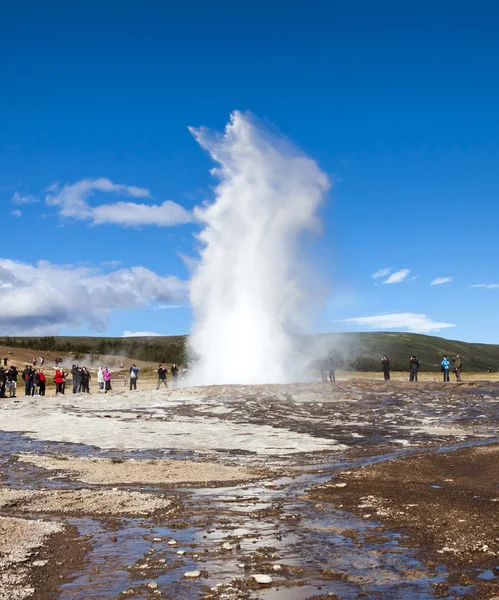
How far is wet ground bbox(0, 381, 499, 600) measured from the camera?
6.34 metres

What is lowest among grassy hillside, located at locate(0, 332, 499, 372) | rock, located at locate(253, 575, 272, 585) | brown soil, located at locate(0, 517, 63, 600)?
rock, located at locate(253, 575, 272, 585)

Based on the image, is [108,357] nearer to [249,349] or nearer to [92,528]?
[249,349]

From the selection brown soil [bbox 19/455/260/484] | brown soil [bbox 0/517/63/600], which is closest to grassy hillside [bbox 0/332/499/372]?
brown soil [bbox 19/455/260/484]

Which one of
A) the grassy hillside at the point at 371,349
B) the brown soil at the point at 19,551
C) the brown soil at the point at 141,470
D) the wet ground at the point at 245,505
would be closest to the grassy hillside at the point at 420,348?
the grassy hillside at the point at 371,349

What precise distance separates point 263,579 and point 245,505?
3.61 metres

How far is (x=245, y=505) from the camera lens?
32.5ft

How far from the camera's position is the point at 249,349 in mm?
43938

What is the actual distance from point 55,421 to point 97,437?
4.85 metres

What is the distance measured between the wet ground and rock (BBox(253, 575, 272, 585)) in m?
0.03

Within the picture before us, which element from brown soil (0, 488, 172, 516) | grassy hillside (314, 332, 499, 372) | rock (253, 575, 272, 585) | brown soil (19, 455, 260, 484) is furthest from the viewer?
grassy hillside (314, 332, 499, 372)

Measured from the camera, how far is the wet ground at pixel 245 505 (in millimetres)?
6344

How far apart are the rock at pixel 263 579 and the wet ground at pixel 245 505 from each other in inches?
1.2

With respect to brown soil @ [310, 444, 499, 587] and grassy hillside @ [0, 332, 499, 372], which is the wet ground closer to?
brown soil @ [310, 444, 499, 587]

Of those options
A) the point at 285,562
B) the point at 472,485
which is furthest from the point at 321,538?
the point at 472,485
